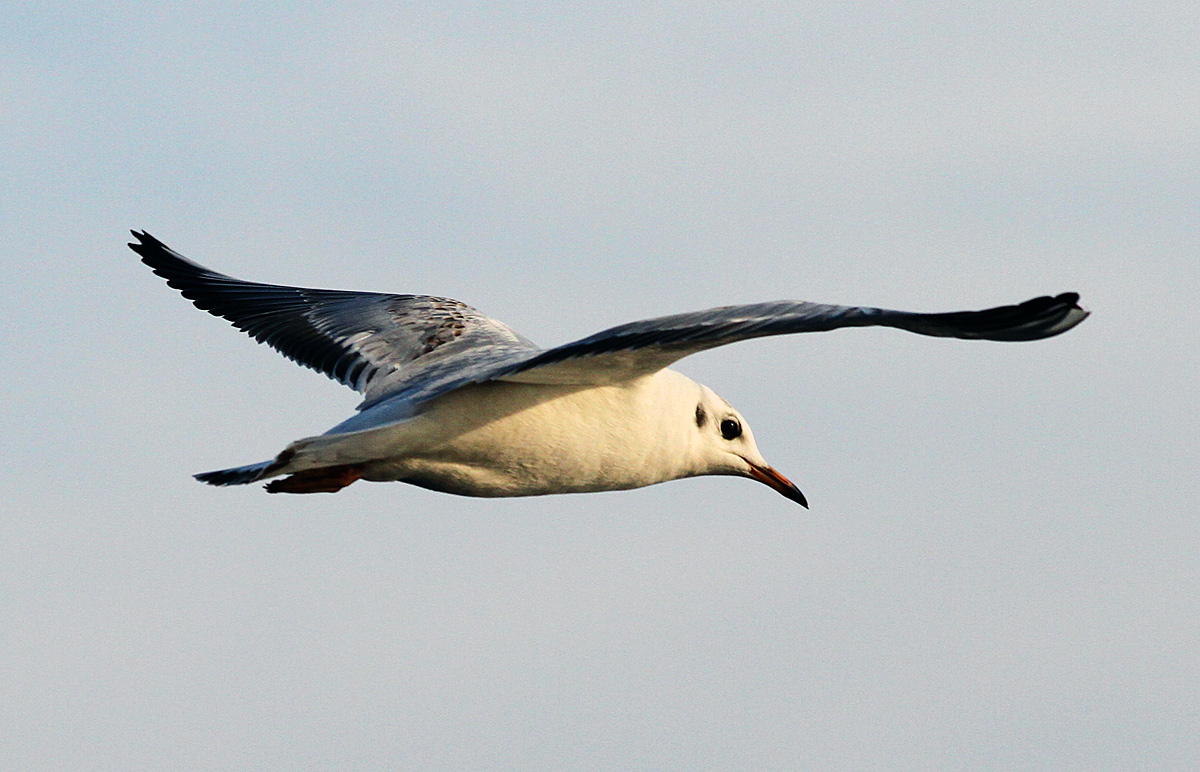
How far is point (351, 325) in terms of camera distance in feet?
38.5

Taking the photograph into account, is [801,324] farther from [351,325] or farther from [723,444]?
[351,325]

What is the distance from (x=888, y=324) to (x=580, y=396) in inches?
102

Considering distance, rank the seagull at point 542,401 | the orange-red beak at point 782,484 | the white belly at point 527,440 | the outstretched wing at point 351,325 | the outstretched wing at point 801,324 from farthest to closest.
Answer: the orange-red beak at point 782,484 < the outstretched wing at point 351,325 < the white belly at point 527,440 < the seagull at point 542,401 < the outstretched wing at point 801,324

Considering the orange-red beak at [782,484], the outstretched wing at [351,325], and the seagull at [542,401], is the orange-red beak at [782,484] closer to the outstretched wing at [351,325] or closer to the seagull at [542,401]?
the seagull at [542,401]

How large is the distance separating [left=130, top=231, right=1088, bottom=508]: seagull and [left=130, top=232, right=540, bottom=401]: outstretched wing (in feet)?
0.07

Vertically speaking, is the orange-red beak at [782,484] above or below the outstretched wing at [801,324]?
below

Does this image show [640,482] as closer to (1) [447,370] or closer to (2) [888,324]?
(1) [447,370]

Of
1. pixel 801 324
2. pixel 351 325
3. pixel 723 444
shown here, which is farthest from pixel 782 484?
pixel 801 324

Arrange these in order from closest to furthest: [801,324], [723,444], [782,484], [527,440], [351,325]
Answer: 1. [801,324]
2. [527,440]
3. [723,444]
4. [782,484]
5. [351,325]

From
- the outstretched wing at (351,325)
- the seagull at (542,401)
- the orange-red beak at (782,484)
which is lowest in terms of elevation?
the orange-red beak at (782,484)

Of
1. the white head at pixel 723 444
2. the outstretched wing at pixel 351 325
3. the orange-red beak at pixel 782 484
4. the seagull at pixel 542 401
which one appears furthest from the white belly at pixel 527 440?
the orange-red beak at pixel 782 484

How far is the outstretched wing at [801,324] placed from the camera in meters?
7.28

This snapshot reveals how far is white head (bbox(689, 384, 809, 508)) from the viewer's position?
10.7 metres

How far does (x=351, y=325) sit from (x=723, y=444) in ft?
9.08
